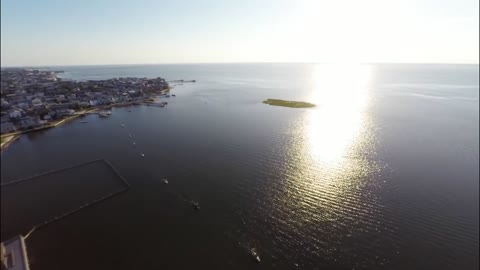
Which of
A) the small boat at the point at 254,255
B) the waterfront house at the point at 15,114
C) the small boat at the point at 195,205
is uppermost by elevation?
the waterfront house at the point at 15,114

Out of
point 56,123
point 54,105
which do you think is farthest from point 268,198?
point 54,105

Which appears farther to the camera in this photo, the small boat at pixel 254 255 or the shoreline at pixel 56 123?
the shoreline at pixel 56 123

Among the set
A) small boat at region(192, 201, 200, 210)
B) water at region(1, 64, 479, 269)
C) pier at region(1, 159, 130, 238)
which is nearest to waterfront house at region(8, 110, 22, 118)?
water at region(1, 64, 479, 269)

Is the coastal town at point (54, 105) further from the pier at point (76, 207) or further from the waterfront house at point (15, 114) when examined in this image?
the pier at point (76, 207)

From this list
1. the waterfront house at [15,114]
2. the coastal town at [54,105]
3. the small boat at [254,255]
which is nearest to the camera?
the small boat at [254,255]

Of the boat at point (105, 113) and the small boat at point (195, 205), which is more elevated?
the boat at point (105, 113)

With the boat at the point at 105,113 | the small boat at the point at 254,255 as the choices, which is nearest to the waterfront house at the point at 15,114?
the boat at the point at 105,113

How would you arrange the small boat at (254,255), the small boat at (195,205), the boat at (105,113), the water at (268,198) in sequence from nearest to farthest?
1. the small boat at (254,255)
2. the water at (268,198)
3. the small boat at (195,205)
4. the boat at (105,113)

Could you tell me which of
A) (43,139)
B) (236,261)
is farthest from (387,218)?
(43,139)

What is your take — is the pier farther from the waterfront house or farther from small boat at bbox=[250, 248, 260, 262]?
the waterfront house

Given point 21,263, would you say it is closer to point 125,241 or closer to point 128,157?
point 125,241
